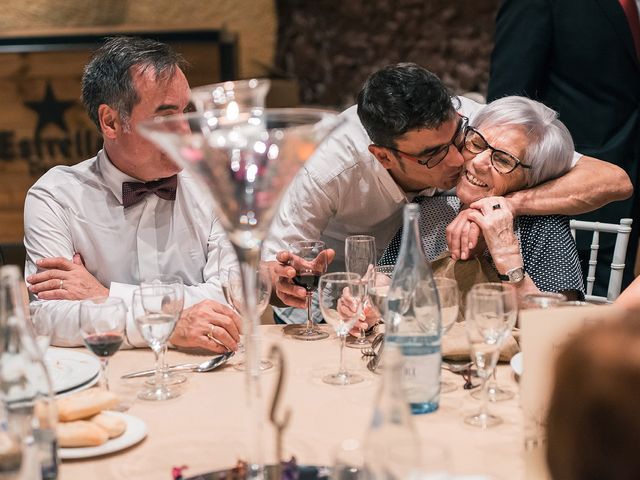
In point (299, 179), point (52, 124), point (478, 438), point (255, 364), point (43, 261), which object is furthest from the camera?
point (52, 124)

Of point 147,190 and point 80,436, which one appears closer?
point 80,436

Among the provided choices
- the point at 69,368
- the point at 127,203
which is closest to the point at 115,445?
the point at 69,368

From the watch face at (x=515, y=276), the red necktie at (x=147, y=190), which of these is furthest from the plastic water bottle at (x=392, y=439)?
Answer: the red necktie at (x=147, y=190)

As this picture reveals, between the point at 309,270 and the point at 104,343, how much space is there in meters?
0.57

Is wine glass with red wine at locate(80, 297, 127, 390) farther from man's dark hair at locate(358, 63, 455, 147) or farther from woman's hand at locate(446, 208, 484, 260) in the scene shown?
man's dark hair at locate(358, 63, 455, 147)

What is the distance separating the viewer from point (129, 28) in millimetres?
4695

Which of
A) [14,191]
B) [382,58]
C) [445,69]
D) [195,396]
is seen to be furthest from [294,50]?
[195,396]

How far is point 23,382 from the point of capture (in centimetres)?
118

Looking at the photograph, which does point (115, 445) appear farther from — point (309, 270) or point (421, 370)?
point (309, 270)

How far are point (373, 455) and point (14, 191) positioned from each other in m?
4.15

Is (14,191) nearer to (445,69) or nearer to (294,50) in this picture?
(294,50)

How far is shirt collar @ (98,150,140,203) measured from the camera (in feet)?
8.08

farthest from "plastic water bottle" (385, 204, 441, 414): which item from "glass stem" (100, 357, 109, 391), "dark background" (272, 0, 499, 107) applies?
"dark background" (272, 0, 499, 107)

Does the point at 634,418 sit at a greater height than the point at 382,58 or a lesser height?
lesser
